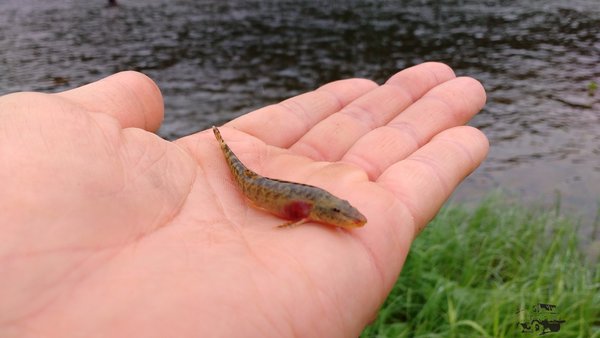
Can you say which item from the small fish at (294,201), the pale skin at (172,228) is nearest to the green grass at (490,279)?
the pale skin at (172,228)

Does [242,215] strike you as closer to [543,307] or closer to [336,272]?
[336,272]

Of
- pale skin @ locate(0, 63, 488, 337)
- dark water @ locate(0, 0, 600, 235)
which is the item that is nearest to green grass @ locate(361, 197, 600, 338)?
dark water @ locate(0, 0, 600, 235)

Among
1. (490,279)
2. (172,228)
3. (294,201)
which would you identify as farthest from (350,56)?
(172,228)

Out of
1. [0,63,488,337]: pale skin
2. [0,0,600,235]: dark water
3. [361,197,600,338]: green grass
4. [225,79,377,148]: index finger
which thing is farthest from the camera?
[0,0,600,235]: dark water

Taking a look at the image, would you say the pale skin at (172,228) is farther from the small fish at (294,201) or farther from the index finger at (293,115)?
the index finger at (293,115)

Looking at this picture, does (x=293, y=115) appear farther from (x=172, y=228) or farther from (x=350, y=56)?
(x=350, y=56)

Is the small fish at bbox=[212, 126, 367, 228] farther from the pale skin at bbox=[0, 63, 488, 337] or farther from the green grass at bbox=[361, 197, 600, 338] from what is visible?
the green grass at bbox=[361, 197, 600, 338]

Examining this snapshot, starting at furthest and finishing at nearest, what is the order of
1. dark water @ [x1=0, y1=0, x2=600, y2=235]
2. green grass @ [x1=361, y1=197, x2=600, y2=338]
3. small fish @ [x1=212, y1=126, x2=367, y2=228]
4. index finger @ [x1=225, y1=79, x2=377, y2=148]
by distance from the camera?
dark water @ [x1=0, y1=0, x2=600, y2=235]
index finger @ [x1=225, y1=79, x2=377, y2=148]
green grass @ [x1=361, y1=197, x2=600, y2=338]
small fish @ [x1=212, y1=126, x2=367, y2=228]
